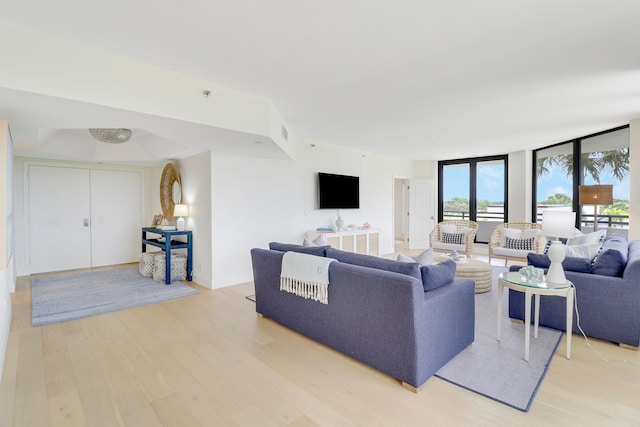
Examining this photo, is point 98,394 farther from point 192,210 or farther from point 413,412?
point 192,210

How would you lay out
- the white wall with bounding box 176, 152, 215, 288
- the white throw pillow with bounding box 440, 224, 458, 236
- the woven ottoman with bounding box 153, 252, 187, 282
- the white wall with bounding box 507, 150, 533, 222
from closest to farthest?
the white wall with bounding box 176, 152, 215, 288 → the woven ottoman with bounding box 153, 252, 187, 282 → the white throw pillow with bounding box 440, 224, 458, 236 → the white wall with bounding box 507, 150, 533, 222

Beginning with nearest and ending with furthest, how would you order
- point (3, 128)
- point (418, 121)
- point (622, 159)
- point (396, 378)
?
point (396, 378) < point (3, 128) < point (418, 121) < point (622, 159)

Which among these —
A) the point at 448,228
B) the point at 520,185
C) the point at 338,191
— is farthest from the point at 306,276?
the point at 520,185

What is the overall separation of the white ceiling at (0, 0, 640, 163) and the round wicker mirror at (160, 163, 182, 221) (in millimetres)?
1885

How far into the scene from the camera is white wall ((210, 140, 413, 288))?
15.9ft

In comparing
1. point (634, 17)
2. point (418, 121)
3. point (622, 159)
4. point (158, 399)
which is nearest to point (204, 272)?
point (158, 399)

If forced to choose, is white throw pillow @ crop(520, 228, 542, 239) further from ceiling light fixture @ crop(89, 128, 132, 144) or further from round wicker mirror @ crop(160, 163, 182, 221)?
ceiling light fixture @ crop(89, 128, 132, 144)

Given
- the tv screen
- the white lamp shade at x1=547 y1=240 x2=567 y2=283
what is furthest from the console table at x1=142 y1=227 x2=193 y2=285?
the white lamp shade at x1=547 y1=240 x2=567 y2=283

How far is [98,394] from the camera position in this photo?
2.16 m

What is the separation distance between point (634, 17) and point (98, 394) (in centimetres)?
445

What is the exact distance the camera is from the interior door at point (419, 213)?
8.75 m

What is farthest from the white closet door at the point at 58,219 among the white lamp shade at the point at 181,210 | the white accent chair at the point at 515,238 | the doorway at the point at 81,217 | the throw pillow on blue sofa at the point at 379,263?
the white accent chair at the point at 515,238

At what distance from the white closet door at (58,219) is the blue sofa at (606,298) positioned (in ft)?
24.9

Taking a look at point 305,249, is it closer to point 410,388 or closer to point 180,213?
point 410,388
